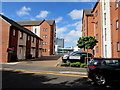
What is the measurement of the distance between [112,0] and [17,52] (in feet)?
57.2

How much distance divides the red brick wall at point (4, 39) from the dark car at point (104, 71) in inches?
552

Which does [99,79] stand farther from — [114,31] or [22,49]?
[22,49]

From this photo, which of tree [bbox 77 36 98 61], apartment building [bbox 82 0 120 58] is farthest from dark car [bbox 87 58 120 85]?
apartment building [bbox 82 0 120 58]

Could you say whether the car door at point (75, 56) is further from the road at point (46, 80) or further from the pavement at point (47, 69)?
the road at point (46, 80)

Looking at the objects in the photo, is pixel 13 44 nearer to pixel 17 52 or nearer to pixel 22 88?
pixel 17 52

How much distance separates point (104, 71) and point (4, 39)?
15.7m

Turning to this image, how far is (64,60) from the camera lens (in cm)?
1611

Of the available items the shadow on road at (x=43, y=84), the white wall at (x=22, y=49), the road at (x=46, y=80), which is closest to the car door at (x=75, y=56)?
the road at (x=46, y=80)

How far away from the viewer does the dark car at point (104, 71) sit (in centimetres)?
594

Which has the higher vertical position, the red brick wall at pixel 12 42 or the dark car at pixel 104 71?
the red brick wall at pixel 12 42

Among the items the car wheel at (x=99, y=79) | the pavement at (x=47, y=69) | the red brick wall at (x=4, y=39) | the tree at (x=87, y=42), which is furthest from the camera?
the red brick wall at (x=4, y=39)

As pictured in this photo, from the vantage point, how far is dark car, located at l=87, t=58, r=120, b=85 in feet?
19.5

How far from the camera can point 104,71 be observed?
6070 mm

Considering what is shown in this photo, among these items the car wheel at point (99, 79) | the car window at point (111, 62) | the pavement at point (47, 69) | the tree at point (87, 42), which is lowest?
the pavement at point (47, 69)
